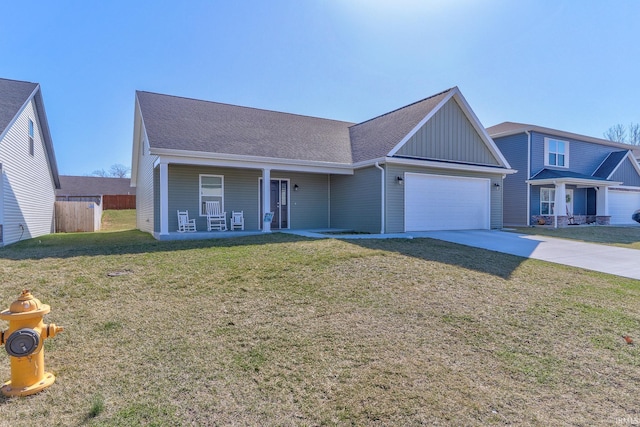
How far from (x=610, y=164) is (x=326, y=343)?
24.6 m

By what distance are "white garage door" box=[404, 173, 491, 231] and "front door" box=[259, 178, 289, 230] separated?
14.8ft

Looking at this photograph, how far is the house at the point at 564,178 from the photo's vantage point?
698 inches

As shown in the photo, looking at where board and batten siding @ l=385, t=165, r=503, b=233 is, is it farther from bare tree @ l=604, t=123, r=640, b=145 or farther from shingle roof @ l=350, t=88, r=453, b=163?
bare tree @ l=604, t=123, r=640, b=145

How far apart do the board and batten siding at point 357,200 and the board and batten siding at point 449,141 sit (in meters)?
1.39

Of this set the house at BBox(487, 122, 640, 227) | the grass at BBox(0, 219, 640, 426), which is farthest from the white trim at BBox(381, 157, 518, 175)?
the grass at BBox(0, 219, 640, 426)

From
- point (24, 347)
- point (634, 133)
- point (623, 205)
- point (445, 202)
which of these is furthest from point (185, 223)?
point (634, 133)

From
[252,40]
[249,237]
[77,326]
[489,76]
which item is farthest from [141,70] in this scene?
[489,76]

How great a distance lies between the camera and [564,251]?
924 cm

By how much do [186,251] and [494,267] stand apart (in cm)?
656

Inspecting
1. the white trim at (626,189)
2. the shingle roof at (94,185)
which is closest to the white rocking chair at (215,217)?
the white trim at (626,189)

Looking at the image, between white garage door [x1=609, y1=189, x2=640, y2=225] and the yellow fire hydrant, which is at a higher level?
white garage door [x1=609, y1=189, x2=640, y2=225]

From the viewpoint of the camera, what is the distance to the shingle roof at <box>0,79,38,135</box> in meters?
9.65

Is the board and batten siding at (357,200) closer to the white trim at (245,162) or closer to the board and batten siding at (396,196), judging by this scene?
the board and batten siding at (396,196)

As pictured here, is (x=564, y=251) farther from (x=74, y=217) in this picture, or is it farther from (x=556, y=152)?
(x=74, y=217)
